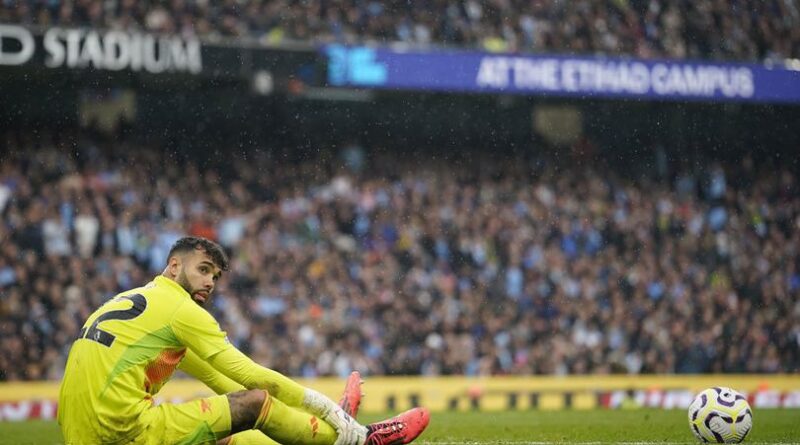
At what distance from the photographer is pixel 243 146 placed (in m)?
21.6

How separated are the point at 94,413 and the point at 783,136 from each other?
20.5 metres

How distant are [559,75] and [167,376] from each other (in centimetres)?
1561

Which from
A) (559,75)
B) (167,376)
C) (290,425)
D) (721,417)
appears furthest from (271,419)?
(559,75)

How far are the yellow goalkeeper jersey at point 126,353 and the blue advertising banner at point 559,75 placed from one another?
14.0 m

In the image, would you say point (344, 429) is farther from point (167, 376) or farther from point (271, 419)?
point (167, 376)

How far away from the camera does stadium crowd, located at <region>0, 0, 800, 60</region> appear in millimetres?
19609

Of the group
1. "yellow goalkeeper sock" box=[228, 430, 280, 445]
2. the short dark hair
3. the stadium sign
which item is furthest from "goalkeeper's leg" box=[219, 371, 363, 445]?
the stadium sign

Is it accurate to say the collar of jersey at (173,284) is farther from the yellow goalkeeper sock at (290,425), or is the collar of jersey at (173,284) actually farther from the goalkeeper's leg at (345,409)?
the goalkeeper's leg at (345,409)

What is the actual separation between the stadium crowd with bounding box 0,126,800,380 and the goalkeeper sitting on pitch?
420 inches

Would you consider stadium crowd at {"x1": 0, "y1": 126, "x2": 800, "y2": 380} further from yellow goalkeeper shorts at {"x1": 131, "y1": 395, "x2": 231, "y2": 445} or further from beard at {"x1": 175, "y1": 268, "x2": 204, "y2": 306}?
yellow goalkeeper shorts at {"x1": 131, "y1": 395, "x2": 231, "y2": 445}

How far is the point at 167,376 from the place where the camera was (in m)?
6.70

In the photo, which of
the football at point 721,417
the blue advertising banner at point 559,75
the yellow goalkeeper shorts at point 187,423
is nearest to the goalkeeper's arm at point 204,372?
the yellow goalkeeper shorts at point 187,423

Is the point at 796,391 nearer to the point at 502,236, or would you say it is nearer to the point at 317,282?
the point at 502,236

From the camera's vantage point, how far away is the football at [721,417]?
26.9 ft
